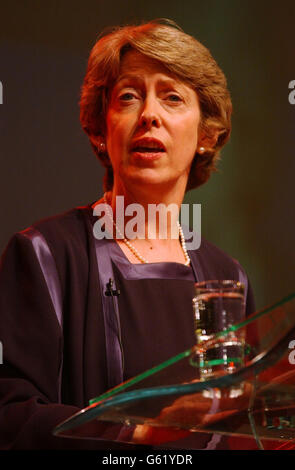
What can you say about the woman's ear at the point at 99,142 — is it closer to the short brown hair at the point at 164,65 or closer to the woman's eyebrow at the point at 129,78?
the short brown hair at the point at 164,65

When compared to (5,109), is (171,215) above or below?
below

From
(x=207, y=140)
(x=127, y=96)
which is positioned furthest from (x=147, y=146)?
(x=207, y=140)

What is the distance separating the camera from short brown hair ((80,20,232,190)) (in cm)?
155

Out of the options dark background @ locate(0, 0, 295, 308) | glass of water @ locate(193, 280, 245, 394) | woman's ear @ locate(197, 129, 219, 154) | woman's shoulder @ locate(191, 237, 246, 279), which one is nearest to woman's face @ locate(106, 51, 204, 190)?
woman's ear @ locate(197, 129, 219, 154)

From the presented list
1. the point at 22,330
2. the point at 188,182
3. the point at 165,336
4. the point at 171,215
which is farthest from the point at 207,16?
the point at 22,330

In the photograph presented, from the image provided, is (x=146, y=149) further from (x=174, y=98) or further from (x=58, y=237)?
(x=58, y=237)

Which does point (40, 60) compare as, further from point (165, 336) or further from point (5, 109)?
point (165, 336)

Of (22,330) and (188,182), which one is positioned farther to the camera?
(188,182)

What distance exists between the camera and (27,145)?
6.55ft

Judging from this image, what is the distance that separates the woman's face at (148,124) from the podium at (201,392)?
80cm

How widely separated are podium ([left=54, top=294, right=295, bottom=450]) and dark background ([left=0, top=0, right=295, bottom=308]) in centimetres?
131

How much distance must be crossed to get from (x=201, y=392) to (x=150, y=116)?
0.95 metres

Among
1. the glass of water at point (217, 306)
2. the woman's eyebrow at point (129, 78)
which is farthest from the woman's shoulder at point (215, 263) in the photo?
the glass of water at point (217, 306)

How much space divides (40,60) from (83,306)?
96cm
